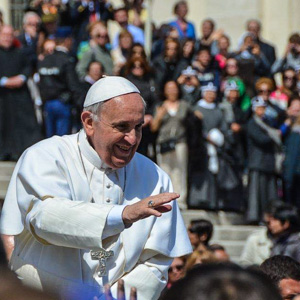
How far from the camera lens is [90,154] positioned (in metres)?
5.14

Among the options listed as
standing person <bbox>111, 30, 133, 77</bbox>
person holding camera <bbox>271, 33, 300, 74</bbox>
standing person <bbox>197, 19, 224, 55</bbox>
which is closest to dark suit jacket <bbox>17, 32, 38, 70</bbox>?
standing person <bbox>111, 30, 133, 77</bbox>

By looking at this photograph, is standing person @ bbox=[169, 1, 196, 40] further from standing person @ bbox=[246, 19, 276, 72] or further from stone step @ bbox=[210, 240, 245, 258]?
stone step @ bbox=[210, 240, 245, 258]

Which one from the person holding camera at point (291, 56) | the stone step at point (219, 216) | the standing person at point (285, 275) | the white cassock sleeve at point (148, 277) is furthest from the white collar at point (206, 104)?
the white cassock sleeve at point (148, 277)

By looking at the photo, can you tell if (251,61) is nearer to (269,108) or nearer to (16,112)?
(269,108)

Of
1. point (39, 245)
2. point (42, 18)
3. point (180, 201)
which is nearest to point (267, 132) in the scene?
point (180, 201)

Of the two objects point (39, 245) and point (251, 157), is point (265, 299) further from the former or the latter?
point (251, 157)

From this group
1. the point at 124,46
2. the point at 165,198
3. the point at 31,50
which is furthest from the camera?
the point at 124,46

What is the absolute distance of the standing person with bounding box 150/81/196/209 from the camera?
12469 mm

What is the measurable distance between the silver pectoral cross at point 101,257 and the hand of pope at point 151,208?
1.42ft

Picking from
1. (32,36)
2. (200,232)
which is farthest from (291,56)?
(200,232)

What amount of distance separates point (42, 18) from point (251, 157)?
3.51 meters

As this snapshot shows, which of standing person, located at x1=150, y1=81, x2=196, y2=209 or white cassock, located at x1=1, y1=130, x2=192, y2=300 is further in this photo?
standing person, located at x1=150, y1=81, x2=196, y2=209

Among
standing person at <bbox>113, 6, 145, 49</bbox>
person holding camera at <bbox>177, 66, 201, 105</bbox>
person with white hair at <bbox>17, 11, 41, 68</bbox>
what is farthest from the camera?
standing person at <bbox>113, 6, 145, 49</bbox>

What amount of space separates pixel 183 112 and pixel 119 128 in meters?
7.59
